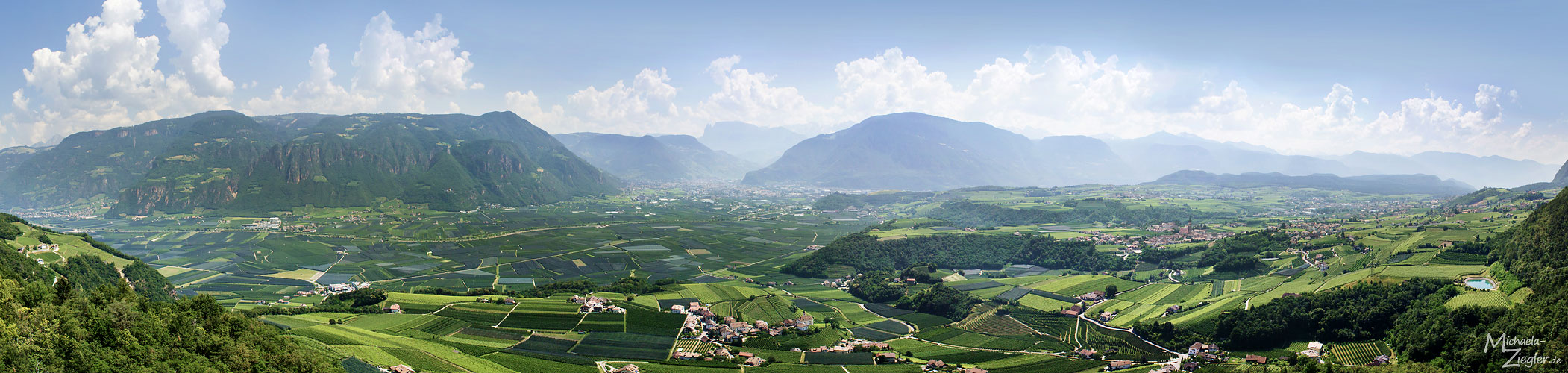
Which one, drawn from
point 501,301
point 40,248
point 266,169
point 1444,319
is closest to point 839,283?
point 501,301

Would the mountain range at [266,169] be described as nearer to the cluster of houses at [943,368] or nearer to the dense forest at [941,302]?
the dense forest at [941,302]

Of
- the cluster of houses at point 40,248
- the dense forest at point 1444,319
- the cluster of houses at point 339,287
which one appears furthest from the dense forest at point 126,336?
the dense forest at point 1444,319

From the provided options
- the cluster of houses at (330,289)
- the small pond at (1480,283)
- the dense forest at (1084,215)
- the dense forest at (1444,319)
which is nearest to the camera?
the dense forest at (1444,319)

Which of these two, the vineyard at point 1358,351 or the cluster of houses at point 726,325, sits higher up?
the vineyard at point 1358,351

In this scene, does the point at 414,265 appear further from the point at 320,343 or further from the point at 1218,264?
the point at 1218,264

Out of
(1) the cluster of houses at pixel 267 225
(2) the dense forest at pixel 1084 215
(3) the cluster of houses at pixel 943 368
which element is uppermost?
(2) the dense forest at pixel 1084 215

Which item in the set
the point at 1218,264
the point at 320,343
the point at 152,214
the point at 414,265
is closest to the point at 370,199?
the point at 152,214

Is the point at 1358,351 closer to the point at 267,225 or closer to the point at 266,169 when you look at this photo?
the point at 267,225

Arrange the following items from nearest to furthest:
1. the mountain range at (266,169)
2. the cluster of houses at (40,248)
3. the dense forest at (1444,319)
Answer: the dense forest at (1444,319), the cluster of houses at (40,248), the mountain range at (266,169)

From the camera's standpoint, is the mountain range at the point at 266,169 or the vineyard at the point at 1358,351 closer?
the vineyard at the point at 1358,351
